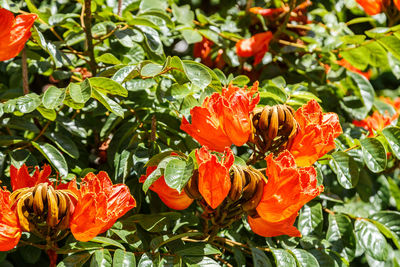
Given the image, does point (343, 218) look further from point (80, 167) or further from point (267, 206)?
point (80, 167)

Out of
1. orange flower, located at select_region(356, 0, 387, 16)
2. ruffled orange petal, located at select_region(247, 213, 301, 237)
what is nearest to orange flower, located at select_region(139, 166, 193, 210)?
ruffled orange petal, located at select_region(247, 213, 301, 237)

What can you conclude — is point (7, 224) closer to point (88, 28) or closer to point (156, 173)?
point (156, 173)

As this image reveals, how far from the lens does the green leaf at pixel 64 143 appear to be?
1591 mm

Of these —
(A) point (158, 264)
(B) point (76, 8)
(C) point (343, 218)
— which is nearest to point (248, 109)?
(A) point (158, 264)

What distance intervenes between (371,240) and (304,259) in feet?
0.95

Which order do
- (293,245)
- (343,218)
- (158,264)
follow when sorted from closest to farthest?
(158,264) < (293,245) < (343,218)

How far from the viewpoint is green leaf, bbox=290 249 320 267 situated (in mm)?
1454

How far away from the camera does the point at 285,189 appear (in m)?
1.19

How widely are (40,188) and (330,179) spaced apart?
3.79ft

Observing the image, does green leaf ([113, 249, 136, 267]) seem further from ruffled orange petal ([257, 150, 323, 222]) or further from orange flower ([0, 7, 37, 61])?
orange flower ([0, 7, 37, 61])

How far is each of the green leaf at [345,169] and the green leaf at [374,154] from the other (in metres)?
0.04

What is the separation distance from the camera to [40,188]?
115 centimetres

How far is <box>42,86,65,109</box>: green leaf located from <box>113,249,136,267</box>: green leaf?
0.39 metres

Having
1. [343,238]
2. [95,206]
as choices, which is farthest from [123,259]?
[343,238]
